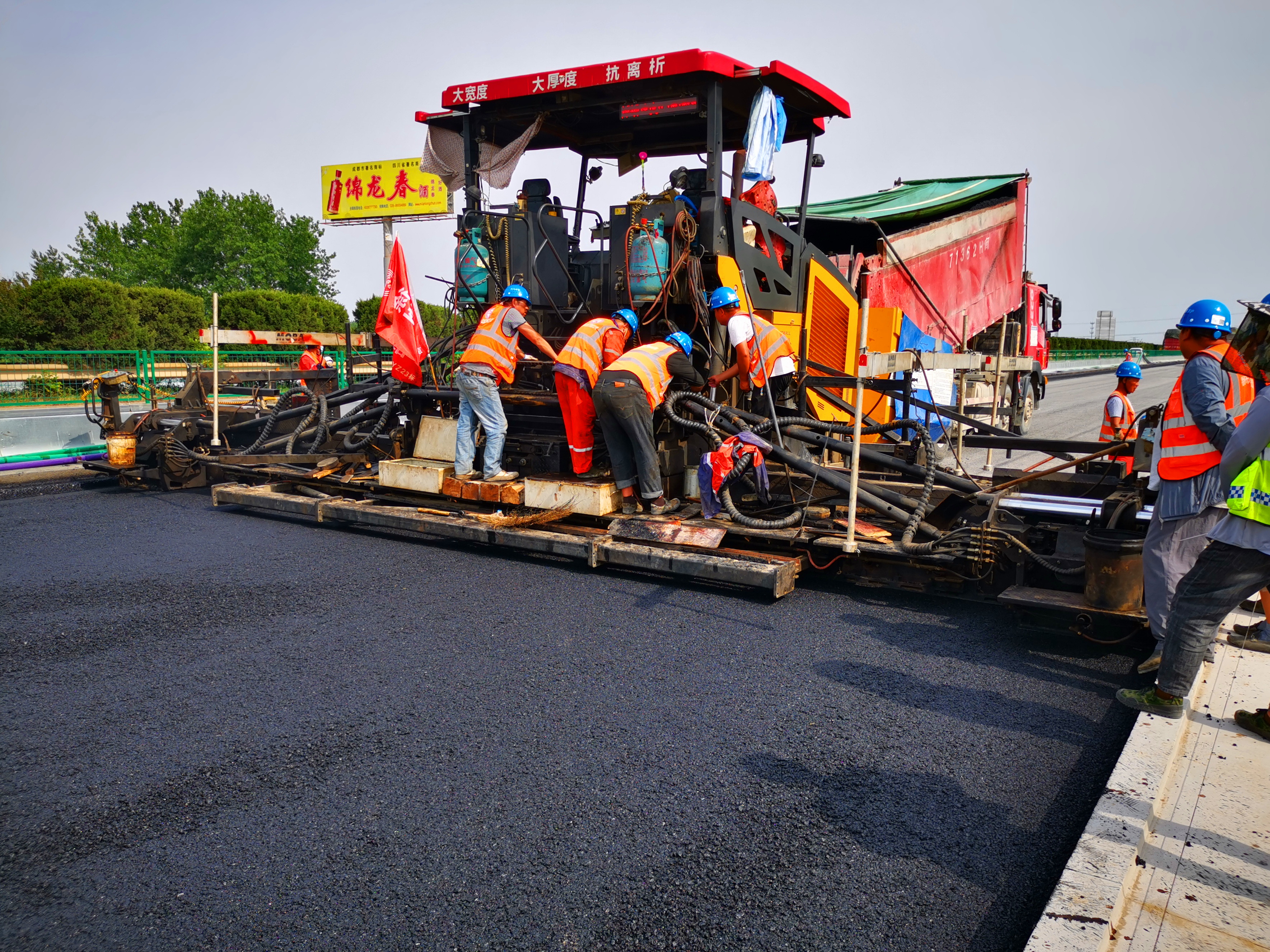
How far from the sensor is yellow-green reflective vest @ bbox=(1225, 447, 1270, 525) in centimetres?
288

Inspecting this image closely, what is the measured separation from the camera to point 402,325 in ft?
23.6

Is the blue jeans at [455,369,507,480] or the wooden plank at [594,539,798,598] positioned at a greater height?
the blue jeans at [455,369,507,480]

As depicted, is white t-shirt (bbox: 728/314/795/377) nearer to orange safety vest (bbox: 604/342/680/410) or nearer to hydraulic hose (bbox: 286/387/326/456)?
orange safety vest (bbox: 604/342/680/410)

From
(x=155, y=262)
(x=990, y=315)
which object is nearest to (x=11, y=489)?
(x=990, y=315)

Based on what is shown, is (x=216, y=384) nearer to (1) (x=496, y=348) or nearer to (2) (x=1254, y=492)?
(1) (x=496, y=348)

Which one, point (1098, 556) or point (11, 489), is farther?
point (11, 489)

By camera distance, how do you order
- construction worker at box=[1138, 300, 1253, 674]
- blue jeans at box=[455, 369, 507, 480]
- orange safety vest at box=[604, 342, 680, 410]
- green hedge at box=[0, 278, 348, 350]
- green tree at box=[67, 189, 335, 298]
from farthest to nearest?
1. green tree at box=[67, 189, 335, 298]
2. green hedge at box=[0, 278, 348, 350]
3. blue jeans at box=[455, 369, 507, 480]
4. orange safety vest at box=[604, 342, 680, 410]
5. construction worker at box=[1138, 300, 1253, 674]

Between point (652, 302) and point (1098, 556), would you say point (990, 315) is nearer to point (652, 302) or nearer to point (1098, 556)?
point (652, 302)

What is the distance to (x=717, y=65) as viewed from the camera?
582 cm

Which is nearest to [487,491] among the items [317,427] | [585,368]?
[585,368]

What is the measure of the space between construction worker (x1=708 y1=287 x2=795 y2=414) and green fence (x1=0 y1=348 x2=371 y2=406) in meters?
8.88

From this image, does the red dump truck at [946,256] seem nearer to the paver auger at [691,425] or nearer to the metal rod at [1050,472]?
the paver auger at [691,425]

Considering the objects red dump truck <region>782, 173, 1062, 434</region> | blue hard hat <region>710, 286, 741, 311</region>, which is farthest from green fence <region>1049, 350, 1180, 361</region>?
blue hard hat <region>710, 286, 741, 311</region>

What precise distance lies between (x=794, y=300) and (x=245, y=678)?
15.9ft
